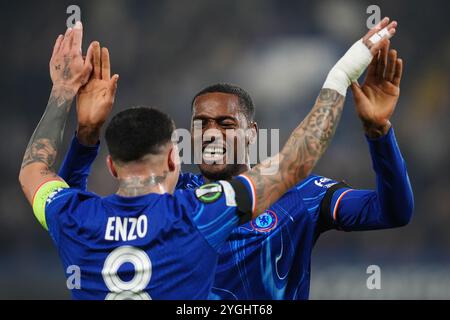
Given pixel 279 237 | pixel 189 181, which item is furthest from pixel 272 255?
pixel 189 181

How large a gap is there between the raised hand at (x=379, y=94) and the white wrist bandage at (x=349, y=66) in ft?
0.60

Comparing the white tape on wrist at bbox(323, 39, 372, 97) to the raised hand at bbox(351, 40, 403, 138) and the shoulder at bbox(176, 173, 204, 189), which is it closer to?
the raised hand at bbox(351, 40, 403, 138)

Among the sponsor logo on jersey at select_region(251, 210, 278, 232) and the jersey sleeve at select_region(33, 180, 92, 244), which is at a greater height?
the jersey sleeve at select_region(33, 180, 92, 244)

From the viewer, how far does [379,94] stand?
123 inches

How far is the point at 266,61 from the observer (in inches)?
398

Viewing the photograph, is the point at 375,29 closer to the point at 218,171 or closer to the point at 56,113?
the point at 218,171

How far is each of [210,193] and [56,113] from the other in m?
0.97

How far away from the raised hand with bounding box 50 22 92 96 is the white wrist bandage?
3.95 ft

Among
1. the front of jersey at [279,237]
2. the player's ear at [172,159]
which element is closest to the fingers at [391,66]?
the front of jersey at [279,237]

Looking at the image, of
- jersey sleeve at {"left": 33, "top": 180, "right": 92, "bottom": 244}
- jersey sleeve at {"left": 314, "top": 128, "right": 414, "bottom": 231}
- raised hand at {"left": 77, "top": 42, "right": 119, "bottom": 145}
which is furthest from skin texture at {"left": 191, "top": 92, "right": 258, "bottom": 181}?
jersey sleeve at {"left": 33, "top": 180, "right": 92, "bottom": 244}

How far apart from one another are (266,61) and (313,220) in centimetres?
685

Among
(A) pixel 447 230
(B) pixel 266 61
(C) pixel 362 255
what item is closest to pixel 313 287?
(C) pixel 362 255

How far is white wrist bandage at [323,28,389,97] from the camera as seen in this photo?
9.29 ft

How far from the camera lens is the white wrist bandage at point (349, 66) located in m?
2.83
